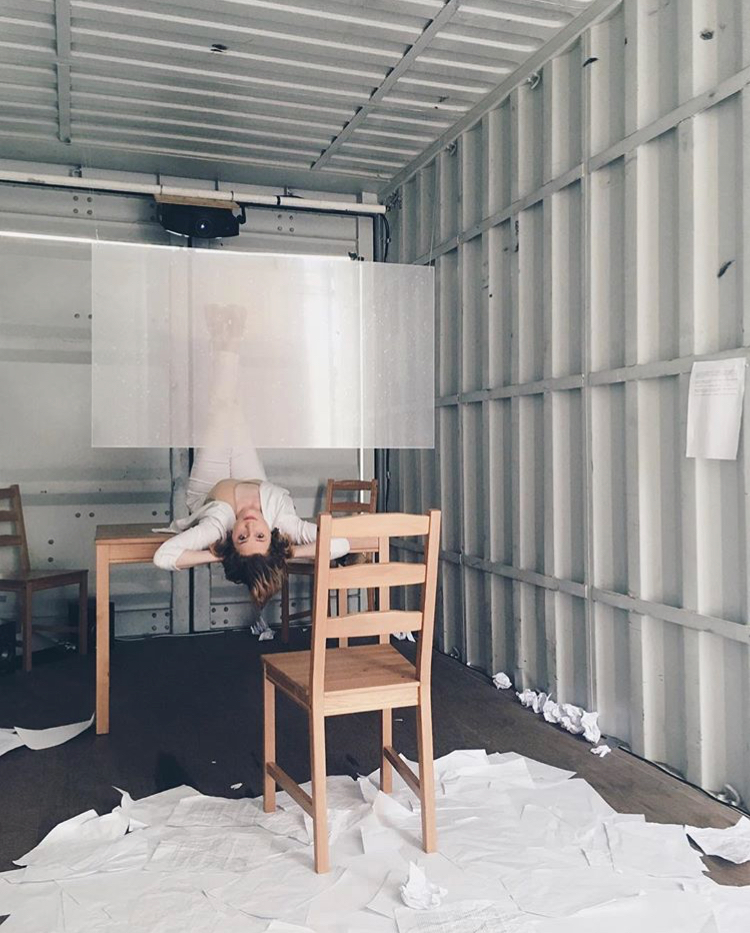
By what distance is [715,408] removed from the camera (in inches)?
102

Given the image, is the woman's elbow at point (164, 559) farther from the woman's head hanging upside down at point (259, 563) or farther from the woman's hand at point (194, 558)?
the woman's head hanging upside down at point (259, 563)

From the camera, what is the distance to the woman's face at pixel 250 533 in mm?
3105

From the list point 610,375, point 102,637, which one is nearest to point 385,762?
point 102,637

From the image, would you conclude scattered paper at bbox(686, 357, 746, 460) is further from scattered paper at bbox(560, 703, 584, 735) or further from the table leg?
the table leg

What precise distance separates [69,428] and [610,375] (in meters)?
3.49

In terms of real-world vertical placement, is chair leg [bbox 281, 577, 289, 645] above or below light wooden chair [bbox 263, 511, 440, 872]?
below

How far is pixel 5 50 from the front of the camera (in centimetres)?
357

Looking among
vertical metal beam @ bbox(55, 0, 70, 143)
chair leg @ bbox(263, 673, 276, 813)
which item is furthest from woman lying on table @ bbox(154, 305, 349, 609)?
vertical metal beam @ bbox(55, 0, 70, 143)

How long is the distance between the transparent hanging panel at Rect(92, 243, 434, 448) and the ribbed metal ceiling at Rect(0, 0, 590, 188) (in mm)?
862

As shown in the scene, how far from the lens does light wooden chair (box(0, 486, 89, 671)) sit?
4.41 m

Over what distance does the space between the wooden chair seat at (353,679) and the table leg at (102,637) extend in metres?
0.99

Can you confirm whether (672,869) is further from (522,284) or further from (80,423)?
(80,423)

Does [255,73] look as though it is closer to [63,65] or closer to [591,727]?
[63,65]

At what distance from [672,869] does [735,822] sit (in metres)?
0.41
